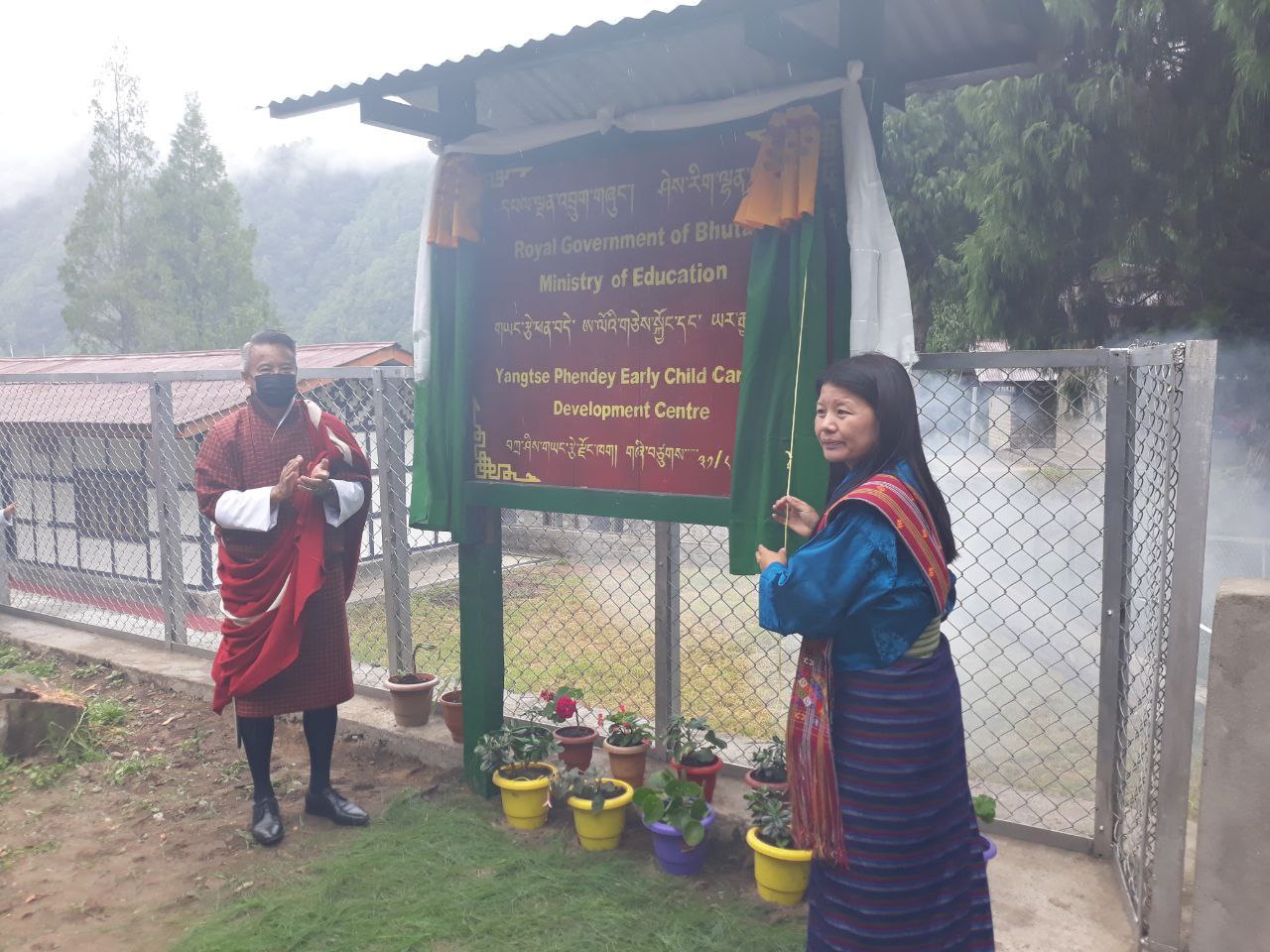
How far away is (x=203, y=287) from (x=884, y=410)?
38.1m

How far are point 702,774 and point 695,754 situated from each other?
0.10 metres

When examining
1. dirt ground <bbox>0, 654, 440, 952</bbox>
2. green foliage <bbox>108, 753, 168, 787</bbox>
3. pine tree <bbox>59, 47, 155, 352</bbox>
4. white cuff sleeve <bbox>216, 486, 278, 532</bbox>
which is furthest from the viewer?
pine tree <bbox>59, 47, 155, 352</bbox>

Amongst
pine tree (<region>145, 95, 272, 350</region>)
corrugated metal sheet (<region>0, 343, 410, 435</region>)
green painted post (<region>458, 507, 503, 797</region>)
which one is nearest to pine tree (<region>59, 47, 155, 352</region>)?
pine tree (<region>145, 95, 272, 350</region>)

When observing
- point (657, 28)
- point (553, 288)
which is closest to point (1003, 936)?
point (553, 288)

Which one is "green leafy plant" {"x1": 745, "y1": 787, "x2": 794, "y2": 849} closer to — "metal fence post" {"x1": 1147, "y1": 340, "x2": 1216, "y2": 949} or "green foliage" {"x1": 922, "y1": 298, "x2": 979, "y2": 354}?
"metal fence post" {"x1": 1147, "y1": 340, "x2": 1216, "y2": 949}

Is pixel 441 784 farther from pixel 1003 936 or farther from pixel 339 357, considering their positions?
pixel 339 357

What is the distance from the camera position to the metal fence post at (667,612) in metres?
4.07

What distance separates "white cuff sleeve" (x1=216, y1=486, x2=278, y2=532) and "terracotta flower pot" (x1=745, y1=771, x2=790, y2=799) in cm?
209

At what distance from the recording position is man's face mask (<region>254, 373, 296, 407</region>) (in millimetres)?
3914

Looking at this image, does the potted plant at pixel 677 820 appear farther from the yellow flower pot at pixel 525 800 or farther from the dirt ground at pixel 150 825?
the dirt ground at pixel 150 825

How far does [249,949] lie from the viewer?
3.16 metres

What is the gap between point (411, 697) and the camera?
4715 millimetres

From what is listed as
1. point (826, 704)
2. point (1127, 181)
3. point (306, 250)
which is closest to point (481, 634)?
point (826, 704)

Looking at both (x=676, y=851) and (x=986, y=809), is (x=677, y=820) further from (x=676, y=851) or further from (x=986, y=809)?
(x=986, y=809)
